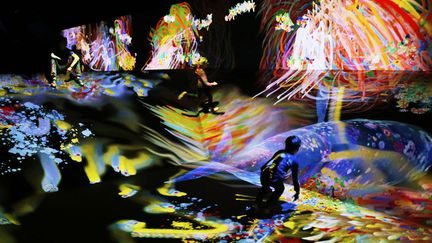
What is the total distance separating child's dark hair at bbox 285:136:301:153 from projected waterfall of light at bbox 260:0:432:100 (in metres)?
0.33

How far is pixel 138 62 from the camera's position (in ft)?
12.9

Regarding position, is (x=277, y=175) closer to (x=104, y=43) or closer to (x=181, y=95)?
(x=181, y=95)

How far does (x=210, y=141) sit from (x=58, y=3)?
1.92 metres

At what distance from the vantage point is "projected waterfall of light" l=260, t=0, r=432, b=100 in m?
2.02

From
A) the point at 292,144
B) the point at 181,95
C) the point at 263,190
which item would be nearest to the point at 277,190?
the point at 263,190

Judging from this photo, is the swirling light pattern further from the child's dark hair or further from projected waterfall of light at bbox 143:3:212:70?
the child's dark hair

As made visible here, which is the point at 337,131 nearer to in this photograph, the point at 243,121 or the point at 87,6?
the point at 243,121

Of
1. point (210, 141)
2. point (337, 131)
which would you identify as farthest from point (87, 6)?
point (337, 131)

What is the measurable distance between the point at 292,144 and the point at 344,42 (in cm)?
76

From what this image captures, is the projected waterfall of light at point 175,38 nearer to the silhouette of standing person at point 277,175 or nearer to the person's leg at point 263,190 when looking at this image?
the silhouette of standing person at point 277,175

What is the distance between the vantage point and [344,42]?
2340mm

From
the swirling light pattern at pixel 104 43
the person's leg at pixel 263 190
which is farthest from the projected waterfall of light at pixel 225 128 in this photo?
the swirling light pattern at pixel 104 43

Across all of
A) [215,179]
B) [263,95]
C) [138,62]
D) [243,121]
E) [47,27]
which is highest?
[47,27]

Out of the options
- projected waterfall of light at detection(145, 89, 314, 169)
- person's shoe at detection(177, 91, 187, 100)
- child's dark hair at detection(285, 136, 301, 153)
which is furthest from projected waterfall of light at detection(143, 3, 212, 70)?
child's dark hair at detection(285, 136, 301, 153)
